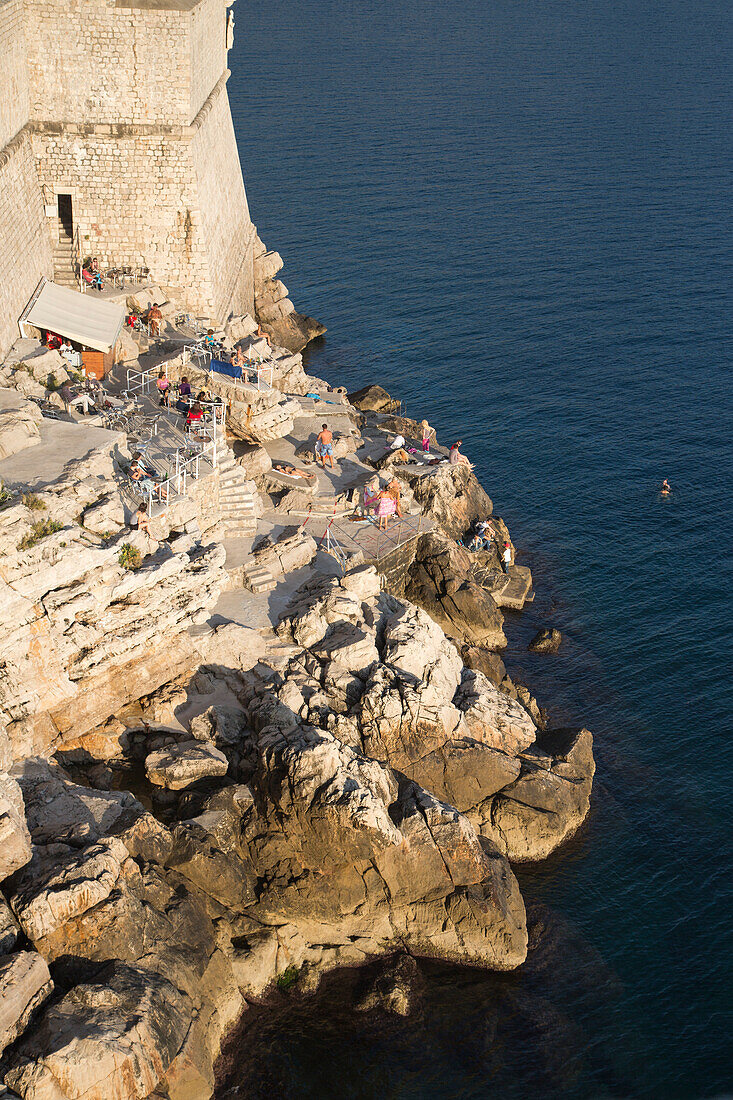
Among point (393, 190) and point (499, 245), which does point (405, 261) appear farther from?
point (393, 190)

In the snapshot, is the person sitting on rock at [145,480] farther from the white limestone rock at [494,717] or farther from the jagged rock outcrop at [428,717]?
the white limestone rock at [494,717]

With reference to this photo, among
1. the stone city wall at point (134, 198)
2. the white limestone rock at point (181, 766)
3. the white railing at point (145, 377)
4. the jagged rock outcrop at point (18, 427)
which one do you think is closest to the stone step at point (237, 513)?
the jagged rock outcrop at point (18, 427)

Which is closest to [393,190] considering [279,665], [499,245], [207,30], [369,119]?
[499,245]

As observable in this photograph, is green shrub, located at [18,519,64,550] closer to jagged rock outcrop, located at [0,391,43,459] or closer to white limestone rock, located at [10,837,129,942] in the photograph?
jagged rock outcrop, located at [0,391,43,459]

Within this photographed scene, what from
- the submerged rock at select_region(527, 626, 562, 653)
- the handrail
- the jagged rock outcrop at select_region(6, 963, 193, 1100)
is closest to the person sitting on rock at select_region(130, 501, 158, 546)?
the jagged rock outcrop at select_region(6, 963, 193, 1100)

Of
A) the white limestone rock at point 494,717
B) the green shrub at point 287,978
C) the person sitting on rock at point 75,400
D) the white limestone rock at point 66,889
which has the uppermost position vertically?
the person sitting on rock at point 75,400

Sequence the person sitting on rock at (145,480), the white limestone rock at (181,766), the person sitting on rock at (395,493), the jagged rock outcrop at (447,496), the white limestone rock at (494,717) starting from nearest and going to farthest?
the white limestone rock at (181,766), the person sitting on rock at (145,480), the white limestone rock at (494,717), the person sitting on rock at (395,493), the jagged rock outcrop at (447,496)
